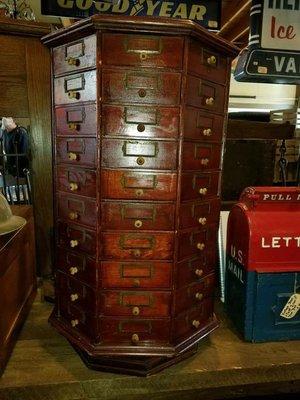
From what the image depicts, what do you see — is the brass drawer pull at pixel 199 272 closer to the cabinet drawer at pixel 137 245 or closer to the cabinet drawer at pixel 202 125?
the cabinet drawer at pixel 137 245

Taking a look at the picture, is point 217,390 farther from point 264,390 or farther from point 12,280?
point 12,280

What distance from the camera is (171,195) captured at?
168 cm

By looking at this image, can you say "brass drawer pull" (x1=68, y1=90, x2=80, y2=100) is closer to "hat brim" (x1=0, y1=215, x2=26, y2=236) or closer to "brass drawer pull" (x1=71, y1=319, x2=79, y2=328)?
"hat brim" (x1=0, y1=215, x2=26, y2=236)

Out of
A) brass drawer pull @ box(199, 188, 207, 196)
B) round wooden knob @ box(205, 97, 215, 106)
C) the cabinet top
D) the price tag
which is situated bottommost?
the price tag

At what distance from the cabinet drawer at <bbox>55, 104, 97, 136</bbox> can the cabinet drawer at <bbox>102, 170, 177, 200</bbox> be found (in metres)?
0.25

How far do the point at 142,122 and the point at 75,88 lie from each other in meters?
0.41

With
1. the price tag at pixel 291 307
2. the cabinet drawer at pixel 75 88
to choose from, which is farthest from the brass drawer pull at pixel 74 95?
the price tag at pixel 291 307

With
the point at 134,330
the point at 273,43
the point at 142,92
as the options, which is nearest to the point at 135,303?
the point at 134,330

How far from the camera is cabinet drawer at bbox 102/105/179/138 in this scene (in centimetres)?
160

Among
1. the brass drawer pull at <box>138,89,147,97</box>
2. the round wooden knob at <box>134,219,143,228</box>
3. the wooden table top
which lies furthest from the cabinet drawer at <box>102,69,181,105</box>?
the wooden table top

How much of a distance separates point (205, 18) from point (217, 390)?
274 centimetres

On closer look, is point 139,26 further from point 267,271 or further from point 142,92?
point 267,271

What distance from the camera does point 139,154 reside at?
165 centimetres

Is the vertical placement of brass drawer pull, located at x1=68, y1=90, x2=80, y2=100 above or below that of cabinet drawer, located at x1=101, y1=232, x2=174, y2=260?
above
